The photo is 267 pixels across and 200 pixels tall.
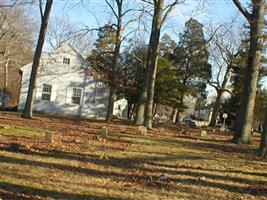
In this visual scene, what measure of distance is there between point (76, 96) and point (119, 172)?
33.2m

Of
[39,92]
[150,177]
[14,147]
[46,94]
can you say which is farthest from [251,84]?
[39,92]

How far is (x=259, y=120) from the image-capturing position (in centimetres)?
6291

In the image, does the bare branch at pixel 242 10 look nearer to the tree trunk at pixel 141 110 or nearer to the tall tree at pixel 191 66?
the tree trunk at pixel 141 110

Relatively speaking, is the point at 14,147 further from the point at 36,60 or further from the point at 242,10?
the point at 36,60

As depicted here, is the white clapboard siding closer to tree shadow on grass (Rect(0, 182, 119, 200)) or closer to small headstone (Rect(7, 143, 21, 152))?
small headstone (Rect(7, 143, 21, 152))

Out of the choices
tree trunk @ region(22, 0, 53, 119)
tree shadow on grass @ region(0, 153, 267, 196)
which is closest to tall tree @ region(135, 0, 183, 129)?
tree trunk @ region(22, 0, 53, 119)

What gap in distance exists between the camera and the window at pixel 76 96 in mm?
43438

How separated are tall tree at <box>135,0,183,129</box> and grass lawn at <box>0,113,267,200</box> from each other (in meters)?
13.2

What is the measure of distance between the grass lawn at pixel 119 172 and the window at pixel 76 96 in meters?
27.4

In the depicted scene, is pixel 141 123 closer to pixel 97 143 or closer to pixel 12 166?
pixel 97 143

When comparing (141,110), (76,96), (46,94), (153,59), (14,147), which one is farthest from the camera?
(76,96)

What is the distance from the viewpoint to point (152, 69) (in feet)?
96.3

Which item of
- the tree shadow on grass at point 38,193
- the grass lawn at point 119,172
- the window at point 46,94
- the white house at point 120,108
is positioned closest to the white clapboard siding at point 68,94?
the window at point 46,94

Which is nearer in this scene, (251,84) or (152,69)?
(251,84)
